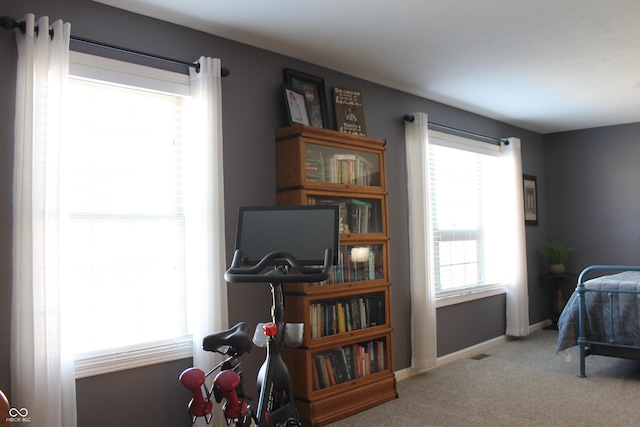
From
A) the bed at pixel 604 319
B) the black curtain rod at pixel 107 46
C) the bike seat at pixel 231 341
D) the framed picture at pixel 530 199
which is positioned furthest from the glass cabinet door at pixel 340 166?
the framed picture at pixel 530 199

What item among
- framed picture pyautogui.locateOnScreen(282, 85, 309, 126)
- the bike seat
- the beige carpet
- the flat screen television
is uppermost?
framed picture pyautogui.locateOnScreen(282, 85, 309, 126)

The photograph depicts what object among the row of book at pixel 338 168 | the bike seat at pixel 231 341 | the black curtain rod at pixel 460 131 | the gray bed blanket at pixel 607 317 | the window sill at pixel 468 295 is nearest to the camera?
the bike seat at pixel 231 341

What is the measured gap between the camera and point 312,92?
3.87 meters

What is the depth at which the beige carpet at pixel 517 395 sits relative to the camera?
3434 mm

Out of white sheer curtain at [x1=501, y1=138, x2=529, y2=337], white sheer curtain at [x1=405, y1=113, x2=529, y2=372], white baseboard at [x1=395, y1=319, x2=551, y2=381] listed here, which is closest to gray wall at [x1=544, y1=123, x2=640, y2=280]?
white sheer curtain at [x1=501, y1=138, x2=529, y2=337]

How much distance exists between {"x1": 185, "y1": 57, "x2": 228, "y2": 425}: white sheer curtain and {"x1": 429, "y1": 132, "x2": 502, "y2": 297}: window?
248 centimetres

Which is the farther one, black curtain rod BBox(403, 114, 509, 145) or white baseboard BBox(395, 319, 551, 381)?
black curtain rod BBox(403, 114, 509, 145)

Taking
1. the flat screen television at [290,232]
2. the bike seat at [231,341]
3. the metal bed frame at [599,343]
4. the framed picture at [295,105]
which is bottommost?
the metal bed frame at [599,343]

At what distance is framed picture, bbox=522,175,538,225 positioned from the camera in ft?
21.3

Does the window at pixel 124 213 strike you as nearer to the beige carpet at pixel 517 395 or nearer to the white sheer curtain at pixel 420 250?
the beige carpet at pixel 517 395

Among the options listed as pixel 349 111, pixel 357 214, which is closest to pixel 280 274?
pixel 357 214

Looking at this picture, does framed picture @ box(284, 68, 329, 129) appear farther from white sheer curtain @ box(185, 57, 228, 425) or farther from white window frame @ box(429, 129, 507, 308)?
white window frame @ box(429, 129, 507, 308)

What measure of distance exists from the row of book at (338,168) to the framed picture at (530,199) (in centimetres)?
330

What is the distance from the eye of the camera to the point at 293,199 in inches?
136
